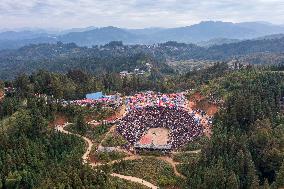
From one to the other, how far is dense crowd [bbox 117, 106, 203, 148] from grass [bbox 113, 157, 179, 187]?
6721 mm

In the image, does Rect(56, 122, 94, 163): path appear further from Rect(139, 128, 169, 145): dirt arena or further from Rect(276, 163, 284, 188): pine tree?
Rect(276, 163, 284, 188): pine tree

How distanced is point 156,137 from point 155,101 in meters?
15.9

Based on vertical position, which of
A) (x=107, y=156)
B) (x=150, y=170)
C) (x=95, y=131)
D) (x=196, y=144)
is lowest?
(x=150, y=170)

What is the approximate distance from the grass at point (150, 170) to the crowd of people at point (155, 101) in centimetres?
2129

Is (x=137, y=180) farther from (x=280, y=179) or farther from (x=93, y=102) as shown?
(x=93, y=102)

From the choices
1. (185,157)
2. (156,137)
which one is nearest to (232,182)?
(185,157)

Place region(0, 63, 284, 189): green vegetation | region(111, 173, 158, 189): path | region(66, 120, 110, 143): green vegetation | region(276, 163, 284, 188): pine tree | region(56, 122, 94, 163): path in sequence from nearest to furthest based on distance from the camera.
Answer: region(276, 163, 284, 188): pine tree → region(0, 63, 284, 189): green vegetation → region(111, 173, 158, 189): path → region(56, 122, 94, 163): path → region(66, 120, 110, 143): green vegetation

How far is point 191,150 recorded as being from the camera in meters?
68.2

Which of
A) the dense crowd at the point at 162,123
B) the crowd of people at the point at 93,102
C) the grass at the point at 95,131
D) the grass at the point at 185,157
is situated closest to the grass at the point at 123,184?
the grass at the point at 185,157

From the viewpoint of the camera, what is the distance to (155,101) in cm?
8694

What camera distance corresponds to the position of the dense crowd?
71.6 meters

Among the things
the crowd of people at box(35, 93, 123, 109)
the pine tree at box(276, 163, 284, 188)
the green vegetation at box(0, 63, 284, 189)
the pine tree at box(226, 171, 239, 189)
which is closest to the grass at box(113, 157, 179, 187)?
the green vegetation at box(0, 63, 284, 189)

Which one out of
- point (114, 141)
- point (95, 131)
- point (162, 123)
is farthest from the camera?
point (162, 123)

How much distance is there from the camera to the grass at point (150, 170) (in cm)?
5838
